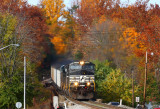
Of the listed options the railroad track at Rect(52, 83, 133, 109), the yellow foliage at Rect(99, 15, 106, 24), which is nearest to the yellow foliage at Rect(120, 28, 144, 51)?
the yellow foliage at Rect(99, 15, 106, 24)

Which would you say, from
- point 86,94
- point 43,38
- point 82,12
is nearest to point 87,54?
point 43,38

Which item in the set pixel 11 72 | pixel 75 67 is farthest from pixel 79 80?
pixel 11 72

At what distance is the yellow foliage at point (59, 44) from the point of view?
5925 cm

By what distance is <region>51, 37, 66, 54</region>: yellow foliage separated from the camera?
5925 centimetres

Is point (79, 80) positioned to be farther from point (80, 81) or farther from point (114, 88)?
point (114, 88)

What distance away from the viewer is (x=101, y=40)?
205ft

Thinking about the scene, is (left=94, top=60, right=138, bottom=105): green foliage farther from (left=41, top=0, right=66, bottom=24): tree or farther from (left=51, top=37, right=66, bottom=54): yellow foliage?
(left=41, top=0, right=66, bottom=24): tree

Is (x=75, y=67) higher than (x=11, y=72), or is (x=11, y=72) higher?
(x=75, y=67)

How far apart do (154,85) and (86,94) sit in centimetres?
2128

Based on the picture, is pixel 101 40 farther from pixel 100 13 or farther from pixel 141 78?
pixel 100 13

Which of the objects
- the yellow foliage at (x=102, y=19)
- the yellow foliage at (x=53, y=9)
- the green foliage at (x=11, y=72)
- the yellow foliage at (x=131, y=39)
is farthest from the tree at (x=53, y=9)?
the green foliage at (x=11, y=72)

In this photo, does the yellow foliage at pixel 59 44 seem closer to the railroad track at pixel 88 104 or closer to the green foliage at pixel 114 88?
the green foliage at pixel 114 88

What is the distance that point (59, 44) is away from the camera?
203 feet

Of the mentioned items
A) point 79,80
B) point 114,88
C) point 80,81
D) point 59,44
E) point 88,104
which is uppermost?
point 59,44
